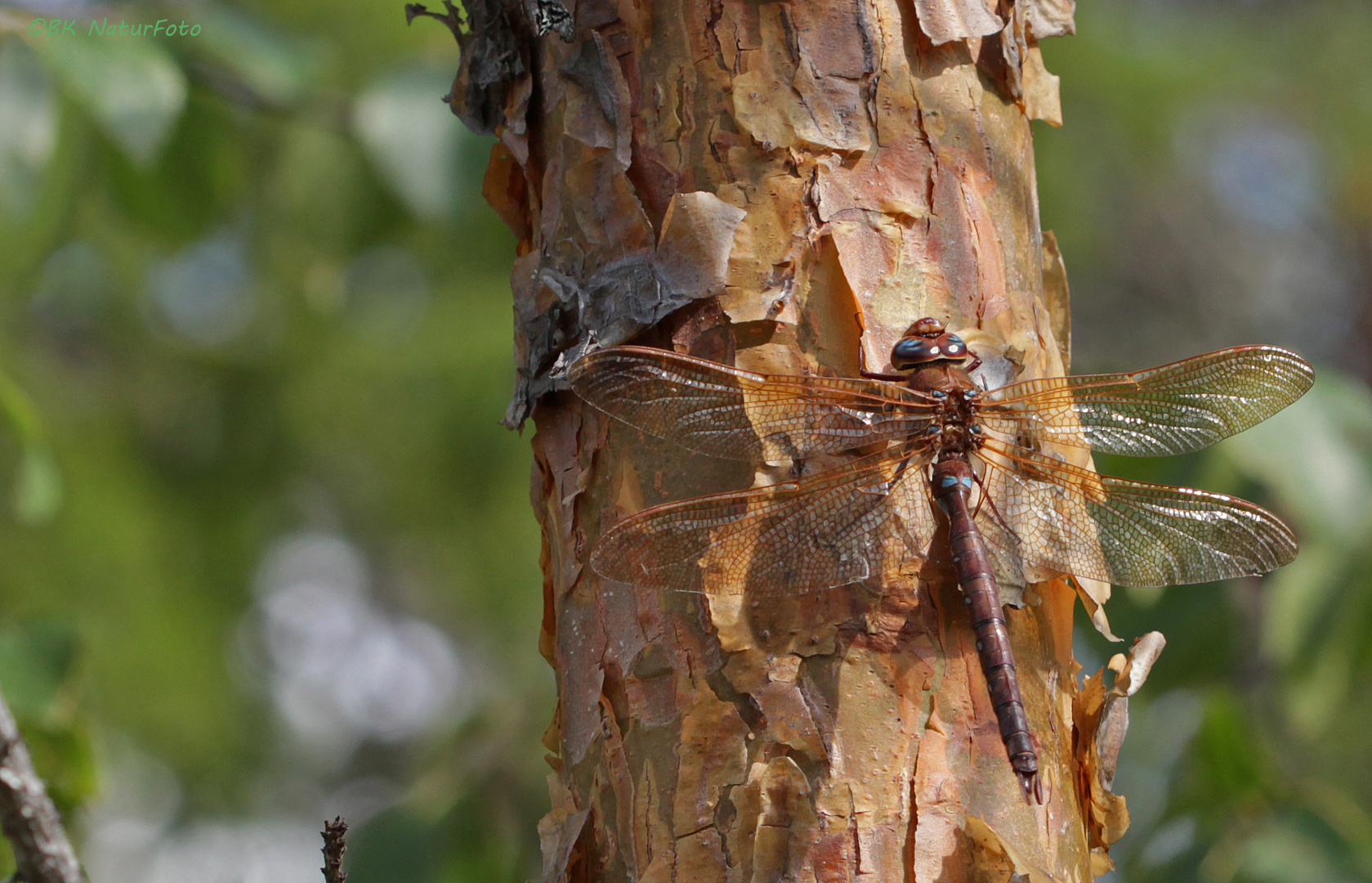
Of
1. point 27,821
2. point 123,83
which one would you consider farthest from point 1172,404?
point 123,83

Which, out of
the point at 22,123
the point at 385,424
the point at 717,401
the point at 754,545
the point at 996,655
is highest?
the point at 385,424

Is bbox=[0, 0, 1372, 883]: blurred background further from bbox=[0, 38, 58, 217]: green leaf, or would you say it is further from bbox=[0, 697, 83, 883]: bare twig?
bbox=[0, 697, 83, 883]: bare twig

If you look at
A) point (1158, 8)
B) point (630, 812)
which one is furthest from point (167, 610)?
point (1158, 8)

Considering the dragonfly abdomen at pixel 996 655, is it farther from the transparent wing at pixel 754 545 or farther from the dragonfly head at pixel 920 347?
the dragonfly head at pixel 920 347

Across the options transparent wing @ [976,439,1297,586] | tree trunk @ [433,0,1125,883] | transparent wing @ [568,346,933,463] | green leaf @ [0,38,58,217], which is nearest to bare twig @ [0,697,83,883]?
tree trunk @ [433,0,1125,883]

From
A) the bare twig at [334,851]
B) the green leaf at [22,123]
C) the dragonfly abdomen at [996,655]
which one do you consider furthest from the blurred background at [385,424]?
the dragonfly abdomen at [996,655]

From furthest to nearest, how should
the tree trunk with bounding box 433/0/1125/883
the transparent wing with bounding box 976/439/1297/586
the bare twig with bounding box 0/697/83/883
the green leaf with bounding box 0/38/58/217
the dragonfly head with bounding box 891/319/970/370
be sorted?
the green leaf with bounding box 0/38/58/217, the transparent wing with bounding box 976/439/1297/586, the dragonfly head with bounding box 891/319/970/370, the tree trunk with bounding box 433/0/1125/883, the bare twig with bounding box 0/697/83/883

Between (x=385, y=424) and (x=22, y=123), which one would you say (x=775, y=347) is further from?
(x=385, y=424)
